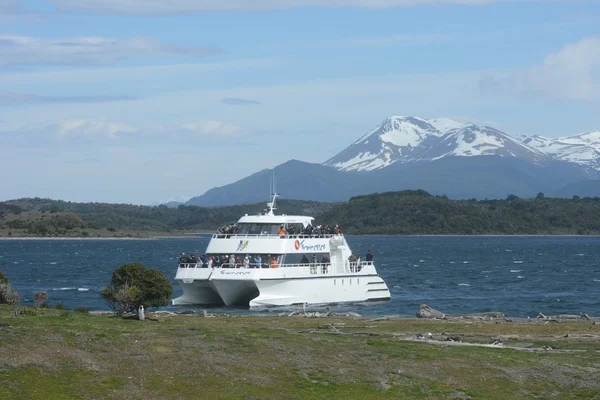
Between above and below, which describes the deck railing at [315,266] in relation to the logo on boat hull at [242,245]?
below

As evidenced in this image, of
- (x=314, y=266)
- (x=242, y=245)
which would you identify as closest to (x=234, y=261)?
(x=242, y=245)

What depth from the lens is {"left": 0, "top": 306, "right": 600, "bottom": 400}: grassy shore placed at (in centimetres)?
2288

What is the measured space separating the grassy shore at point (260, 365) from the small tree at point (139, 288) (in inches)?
249

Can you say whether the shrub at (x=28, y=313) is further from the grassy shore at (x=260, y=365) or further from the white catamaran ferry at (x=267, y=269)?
the white catamaran ferry at (x=267, y=269)

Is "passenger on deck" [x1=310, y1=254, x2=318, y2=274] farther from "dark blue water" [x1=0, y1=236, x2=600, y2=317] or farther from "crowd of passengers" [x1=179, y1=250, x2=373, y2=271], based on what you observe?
"dark blue water" [x1=0, y1=236, x2=600, y2=317]

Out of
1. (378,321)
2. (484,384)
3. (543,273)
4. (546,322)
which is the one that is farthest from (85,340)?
(543,273)

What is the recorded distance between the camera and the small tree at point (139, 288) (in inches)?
1528

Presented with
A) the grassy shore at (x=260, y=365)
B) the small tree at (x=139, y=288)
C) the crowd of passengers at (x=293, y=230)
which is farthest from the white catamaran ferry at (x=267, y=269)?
the grassy shore at (x=260, y=365)

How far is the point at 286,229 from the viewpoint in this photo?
5522 cm

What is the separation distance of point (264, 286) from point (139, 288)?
14.3 m

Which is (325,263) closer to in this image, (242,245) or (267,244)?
(267,244)

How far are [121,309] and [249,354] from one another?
12477 millimetres

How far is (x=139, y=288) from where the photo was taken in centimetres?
3916

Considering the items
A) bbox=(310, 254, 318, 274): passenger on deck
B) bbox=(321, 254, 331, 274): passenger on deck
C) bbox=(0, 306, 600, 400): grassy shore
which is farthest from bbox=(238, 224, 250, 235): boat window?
bbox=(0, 306, 600, 400): grassy shore
